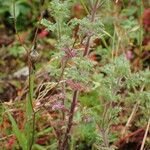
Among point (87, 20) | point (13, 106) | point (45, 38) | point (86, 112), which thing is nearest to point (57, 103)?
point (86, 112)

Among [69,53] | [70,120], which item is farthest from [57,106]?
[69,53]

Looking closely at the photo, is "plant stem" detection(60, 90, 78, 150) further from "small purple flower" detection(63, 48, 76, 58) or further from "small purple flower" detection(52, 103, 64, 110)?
"small purple flower" detection(63, 48, 76, 58)

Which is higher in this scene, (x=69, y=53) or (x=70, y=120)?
(x=69, y=53)

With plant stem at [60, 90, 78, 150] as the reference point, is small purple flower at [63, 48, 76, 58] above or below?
above

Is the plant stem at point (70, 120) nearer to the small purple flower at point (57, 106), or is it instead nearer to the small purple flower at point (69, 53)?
the small purple flower at point (57, 106)

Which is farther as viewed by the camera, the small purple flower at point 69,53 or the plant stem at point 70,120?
the plant stem at point 70,120

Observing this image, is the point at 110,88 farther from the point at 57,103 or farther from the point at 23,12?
the point at 23,12

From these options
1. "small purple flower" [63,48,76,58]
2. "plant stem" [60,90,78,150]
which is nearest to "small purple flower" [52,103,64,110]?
"plant stem" [60,90,78,150]

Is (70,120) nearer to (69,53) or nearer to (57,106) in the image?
(57,106)

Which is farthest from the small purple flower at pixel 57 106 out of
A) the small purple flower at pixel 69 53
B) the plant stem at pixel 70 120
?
the small purple flower at pixel 69 53

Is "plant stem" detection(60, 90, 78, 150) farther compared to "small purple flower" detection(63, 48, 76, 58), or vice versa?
"plant stem" detection(60, 90, 78, 150)

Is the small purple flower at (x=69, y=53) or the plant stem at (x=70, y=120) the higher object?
the small purple flower at (x=69, y=53)
